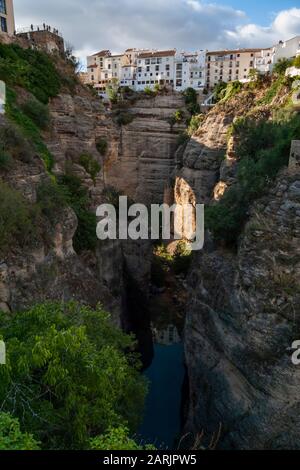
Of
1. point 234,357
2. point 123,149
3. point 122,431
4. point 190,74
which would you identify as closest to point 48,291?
point 234,357

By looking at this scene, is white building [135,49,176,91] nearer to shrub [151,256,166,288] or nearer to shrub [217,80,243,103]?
shrub [217,80,243,103]

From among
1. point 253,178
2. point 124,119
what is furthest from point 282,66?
point 253,178

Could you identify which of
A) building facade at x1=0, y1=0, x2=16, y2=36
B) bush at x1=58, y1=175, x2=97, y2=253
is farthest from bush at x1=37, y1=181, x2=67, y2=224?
building facade at x1=0, y1=0, x2=16, y2=36

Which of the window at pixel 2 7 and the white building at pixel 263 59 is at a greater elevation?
the white building at pixel 263 59

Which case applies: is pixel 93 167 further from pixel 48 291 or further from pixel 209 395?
pixel 209 395

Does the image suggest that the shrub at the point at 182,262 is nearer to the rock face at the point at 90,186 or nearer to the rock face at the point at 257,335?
the rock face at the point at 90,186

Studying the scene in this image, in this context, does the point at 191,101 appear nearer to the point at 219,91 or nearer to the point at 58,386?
the point at 219,91

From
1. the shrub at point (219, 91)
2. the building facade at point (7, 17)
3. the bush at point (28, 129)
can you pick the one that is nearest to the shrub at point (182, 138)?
the shrub at point (219, 91)
